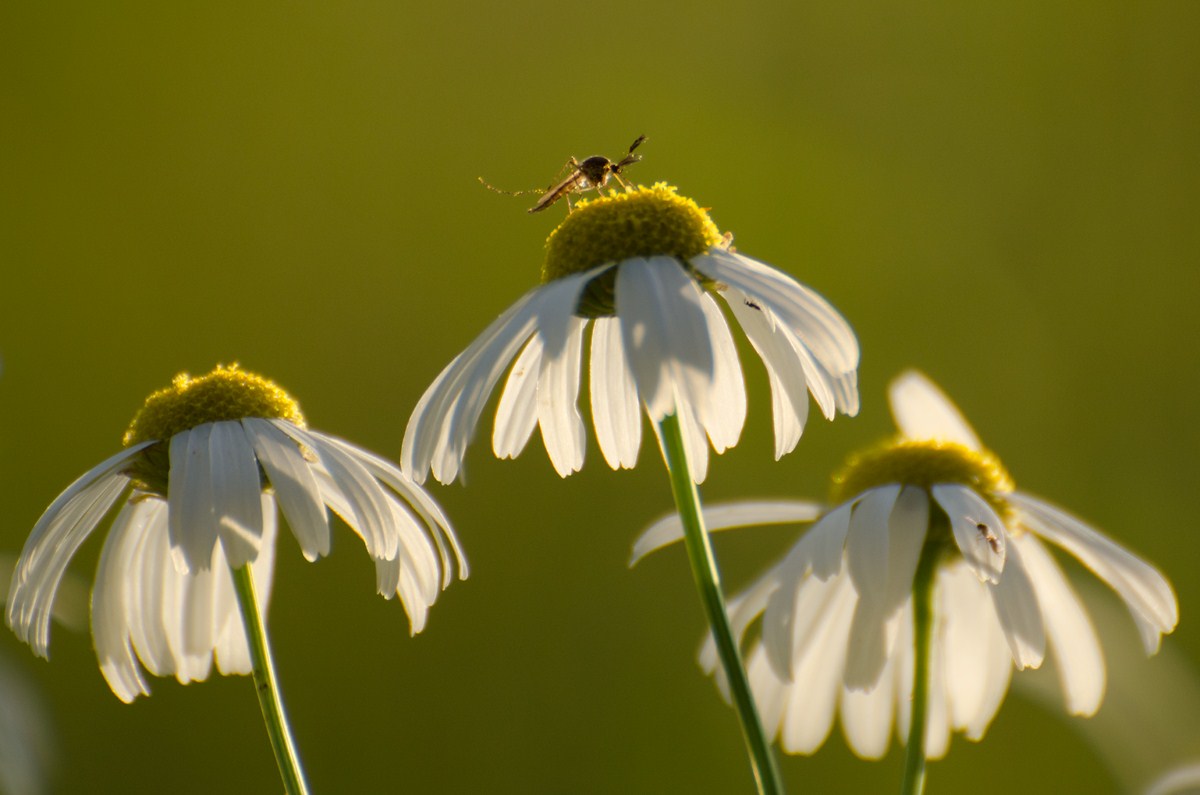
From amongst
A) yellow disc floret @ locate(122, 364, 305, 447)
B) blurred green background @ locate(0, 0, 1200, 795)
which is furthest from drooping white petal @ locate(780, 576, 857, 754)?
blurred green background @ locate(0, 0, 1200, 795)

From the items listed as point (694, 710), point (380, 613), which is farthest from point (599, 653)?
point (380, 613)

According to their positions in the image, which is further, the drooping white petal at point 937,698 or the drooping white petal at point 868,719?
the drooping white petal at point 868,719

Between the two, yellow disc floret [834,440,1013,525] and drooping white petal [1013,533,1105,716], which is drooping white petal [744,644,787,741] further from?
drooping white petal [1013,533,1105,716]

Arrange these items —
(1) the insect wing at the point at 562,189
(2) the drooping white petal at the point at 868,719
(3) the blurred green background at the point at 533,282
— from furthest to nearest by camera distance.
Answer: (3) the blurred green background at the point at 533,282 < (2) the drooping white petal at the point at 868,719 < (1) the insect wing at the point at 562,189

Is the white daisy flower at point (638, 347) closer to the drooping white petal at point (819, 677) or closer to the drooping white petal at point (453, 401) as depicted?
the drooping white petal at point (453, 401)

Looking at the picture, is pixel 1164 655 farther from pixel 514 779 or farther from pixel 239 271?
pixel 239 271

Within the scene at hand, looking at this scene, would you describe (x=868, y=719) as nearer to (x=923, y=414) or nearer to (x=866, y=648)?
(x=923, y=414)

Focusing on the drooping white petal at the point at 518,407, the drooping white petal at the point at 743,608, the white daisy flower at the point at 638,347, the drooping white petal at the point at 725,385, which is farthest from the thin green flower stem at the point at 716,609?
the drooping white petal at the point at 743,608
